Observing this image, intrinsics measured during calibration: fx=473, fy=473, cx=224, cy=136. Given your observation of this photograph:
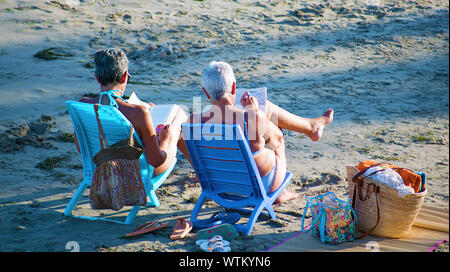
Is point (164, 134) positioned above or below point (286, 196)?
above

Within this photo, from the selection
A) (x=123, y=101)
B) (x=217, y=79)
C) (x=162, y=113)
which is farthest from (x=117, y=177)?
(x=217, y=79)

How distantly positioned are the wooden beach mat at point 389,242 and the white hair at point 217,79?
122 centimetres

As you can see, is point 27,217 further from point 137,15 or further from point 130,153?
point 137,15

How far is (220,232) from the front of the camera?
3.53 meters

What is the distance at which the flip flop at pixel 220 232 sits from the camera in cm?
350

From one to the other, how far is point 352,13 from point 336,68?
3022 mm

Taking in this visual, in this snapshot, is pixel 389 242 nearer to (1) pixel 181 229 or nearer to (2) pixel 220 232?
(2) pixel 220 232

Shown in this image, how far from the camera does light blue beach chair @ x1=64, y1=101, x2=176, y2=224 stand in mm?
3533

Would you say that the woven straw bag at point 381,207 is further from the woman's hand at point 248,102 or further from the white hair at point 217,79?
the white hair at point 217,79

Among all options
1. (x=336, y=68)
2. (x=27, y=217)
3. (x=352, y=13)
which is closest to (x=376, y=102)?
(x=336, y=68)

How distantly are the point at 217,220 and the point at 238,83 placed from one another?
13.7ft

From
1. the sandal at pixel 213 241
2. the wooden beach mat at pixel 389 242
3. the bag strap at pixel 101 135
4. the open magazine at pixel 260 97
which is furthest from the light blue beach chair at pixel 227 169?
the bag strap at pixel 101 135

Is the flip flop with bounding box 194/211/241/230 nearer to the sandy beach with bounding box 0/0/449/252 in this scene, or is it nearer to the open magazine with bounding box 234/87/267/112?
the sandy beach with bounding box 0/0/449/252
